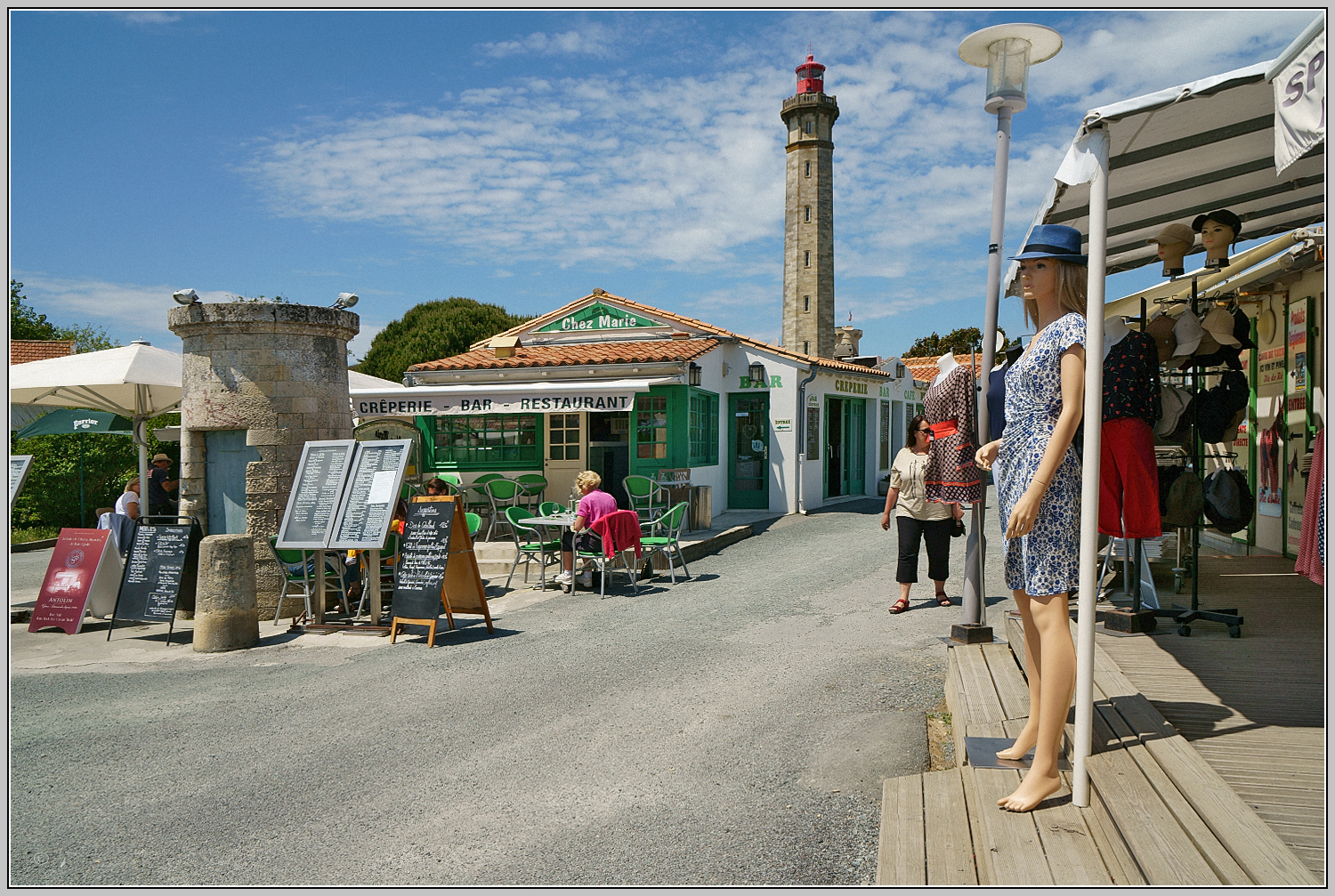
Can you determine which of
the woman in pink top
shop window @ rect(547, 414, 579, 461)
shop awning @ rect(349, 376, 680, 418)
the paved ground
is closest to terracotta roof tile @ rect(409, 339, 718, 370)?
shop awning @ rect(349, 376, 680, 418)

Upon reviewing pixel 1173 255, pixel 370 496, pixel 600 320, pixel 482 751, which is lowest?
pixel 482 751

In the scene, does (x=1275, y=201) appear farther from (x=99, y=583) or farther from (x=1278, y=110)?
(x=99, y=583)

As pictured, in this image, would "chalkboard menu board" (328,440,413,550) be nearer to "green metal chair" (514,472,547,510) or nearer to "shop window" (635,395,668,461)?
"green metal chair" (514,472,547,510)

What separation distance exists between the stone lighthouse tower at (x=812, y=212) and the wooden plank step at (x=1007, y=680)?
28.3m

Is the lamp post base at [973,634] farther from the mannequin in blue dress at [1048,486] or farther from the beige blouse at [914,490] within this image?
the beige blouse at [914,490]

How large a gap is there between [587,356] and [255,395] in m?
7.41

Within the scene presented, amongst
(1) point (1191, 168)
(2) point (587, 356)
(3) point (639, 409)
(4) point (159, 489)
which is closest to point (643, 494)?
(3) point (639, 409)

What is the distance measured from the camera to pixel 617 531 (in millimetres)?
8766

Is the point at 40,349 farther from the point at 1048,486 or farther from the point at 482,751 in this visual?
the point at 1048,486

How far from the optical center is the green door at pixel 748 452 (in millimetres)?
16156

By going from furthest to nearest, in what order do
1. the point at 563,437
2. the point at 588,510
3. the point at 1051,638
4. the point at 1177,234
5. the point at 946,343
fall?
the point at 946,343, the point at 563,437, the point at 588,510, the point at 1177,234, the point at 1051,638

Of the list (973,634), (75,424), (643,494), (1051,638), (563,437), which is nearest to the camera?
(1051,638)

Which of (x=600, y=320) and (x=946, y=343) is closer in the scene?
(x=600, y=320)

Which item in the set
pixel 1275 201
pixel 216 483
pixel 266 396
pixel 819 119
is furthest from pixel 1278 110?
pixel 819 119
